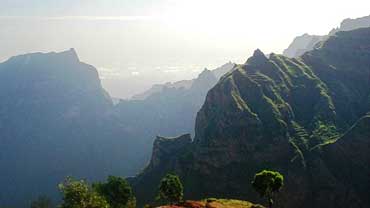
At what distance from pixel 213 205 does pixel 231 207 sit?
528cm

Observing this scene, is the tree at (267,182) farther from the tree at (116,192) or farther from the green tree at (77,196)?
the tree at (116,192)

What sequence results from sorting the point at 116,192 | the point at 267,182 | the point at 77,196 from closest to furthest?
the point at 77,196 < the point at 267,182 < the point at 116,192

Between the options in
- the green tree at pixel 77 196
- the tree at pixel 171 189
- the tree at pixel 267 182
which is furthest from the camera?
the tree at pixel 171 189

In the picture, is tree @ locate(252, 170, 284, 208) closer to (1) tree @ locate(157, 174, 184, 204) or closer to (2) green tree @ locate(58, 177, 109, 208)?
(1) tree @ locate(157, 174, 184, 204)

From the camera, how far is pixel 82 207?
109625mm

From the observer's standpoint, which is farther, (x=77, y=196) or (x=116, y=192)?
(x=116, y=192)

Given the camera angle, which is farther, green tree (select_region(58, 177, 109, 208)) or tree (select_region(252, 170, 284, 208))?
tree (select_region(252, 170, 284, 208))

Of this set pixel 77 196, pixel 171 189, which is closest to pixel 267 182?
pixel 171 189

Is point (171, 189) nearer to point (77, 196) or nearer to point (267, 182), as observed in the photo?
point (267, 182)

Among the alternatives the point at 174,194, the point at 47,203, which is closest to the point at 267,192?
the point at 174,194

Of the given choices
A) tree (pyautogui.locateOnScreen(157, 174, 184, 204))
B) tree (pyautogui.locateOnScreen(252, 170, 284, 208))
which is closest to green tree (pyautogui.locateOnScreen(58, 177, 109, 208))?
tree (pyautogui.locateOnScreen(157, 174, 184, 204))

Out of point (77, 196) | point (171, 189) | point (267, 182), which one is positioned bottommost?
point (171, 189)

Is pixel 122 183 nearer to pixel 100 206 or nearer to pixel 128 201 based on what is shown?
pixel 128 201

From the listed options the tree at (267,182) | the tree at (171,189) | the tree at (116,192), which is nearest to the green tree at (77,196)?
the tree at (171,189)
